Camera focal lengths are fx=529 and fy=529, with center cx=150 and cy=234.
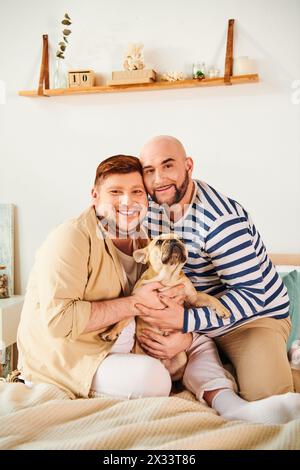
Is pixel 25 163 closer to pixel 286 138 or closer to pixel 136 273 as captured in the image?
pixel 286 138

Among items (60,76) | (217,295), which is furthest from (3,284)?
(217,295)

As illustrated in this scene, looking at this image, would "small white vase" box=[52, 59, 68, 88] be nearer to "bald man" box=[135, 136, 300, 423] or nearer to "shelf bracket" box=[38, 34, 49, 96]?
"shelf bracket" box=[38, 34, 49, 96]

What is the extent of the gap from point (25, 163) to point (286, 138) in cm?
156

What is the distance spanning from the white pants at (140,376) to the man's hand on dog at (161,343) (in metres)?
0.04

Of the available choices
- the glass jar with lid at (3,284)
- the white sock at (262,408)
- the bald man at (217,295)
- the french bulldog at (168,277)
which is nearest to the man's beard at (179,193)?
the bald man at (217,295)

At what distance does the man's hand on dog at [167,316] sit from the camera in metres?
1.55

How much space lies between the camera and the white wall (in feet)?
9.19

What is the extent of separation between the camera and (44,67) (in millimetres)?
3121

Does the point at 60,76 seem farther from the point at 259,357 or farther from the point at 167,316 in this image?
the point at 259,357

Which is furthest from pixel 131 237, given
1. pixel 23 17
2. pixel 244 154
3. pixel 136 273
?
pixel 23 17

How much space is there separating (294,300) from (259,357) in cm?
A: 50

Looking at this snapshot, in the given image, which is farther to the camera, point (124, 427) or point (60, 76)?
point (60, 76)

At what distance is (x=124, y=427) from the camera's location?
115 cm

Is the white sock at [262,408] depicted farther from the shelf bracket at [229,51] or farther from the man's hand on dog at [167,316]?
the shelf bracket at [229,51]
